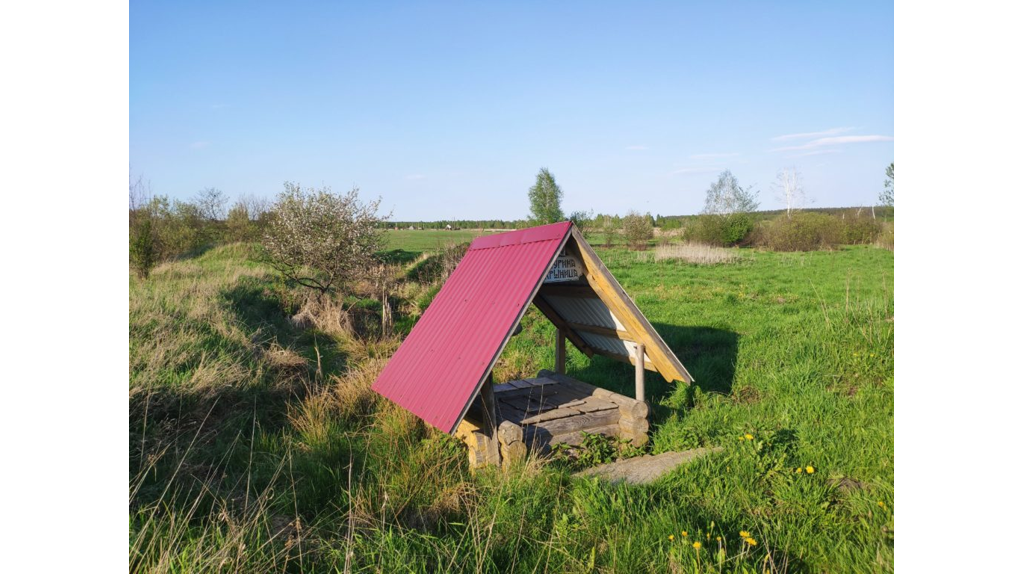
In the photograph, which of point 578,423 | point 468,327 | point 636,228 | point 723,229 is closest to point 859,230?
point 723,229

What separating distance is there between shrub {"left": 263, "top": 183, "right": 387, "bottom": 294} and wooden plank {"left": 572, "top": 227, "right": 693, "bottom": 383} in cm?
1209

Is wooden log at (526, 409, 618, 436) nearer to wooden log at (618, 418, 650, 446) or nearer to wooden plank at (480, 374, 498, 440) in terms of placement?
wooden log at (618, 418, 650, 446)

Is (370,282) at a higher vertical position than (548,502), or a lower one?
higher

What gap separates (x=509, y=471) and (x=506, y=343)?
3.66 ft

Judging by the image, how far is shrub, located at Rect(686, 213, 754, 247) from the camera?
36.7 m

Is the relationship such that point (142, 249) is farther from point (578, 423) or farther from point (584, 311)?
point (578, 423)

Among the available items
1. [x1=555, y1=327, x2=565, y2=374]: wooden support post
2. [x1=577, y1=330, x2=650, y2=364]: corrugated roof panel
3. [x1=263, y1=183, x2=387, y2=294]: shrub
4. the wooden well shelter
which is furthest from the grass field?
[x1=263, y1=183, x2=387, y2=294]: shrub

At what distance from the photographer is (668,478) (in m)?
5.02

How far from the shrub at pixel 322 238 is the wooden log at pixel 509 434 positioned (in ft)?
41.0

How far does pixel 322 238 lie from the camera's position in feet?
55.4

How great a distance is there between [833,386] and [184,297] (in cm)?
1281

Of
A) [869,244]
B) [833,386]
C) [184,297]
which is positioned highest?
[869,244]
